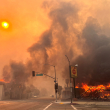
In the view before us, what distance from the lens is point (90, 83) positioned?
85.1 meters

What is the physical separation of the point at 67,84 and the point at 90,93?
86.6 ft

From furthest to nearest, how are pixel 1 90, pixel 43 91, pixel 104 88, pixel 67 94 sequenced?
pixel 43 91, pixel 67 94, pixel 104 88, pixel 1 90

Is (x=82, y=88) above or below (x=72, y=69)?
below

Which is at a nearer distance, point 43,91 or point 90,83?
point 90,83

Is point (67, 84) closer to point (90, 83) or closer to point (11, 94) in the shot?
point (90, 83)

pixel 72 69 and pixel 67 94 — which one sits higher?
pixel 72 69

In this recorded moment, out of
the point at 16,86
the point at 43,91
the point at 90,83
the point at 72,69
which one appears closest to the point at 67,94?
the point at 90,83

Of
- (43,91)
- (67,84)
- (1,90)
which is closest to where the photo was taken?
(1,90)

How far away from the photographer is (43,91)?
644 ft

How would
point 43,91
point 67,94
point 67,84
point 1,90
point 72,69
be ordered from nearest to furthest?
point 72,69
point 1,90
point 67,94
point 67,84
point 43,91

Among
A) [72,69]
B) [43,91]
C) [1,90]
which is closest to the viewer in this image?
[72,69]

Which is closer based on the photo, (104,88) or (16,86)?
(104,88)

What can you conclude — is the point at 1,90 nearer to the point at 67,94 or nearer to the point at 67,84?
the point at 67,94

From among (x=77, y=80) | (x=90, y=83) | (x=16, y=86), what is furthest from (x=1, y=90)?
(x=90, y=83)
